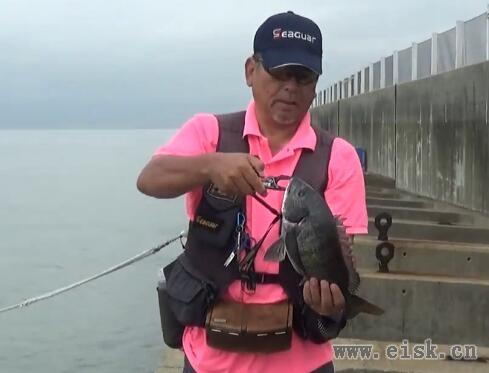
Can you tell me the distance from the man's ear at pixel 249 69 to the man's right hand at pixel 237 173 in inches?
17.3

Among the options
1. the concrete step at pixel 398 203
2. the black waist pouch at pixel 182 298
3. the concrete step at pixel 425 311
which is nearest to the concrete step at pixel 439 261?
the concrete step at pixel 425 311

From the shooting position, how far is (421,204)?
12508 mm

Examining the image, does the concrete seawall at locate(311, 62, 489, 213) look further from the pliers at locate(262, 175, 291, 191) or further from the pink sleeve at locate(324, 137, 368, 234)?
the pliers at locate(262, 175, 291, 191)

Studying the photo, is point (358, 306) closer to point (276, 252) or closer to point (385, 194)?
point (276, 252)

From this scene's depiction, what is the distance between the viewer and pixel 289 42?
8.83ft

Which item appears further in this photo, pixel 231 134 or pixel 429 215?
pixel 429 215

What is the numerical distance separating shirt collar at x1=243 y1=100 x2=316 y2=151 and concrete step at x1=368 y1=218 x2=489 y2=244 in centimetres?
600

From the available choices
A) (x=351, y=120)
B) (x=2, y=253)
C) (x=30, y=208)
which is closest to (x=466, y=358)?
(x=2, y=253)

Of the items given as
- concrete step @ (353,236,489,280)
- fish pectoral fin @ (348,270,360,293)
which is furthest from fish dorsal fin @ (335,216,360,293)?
concrete step @ (353,236,489,280)

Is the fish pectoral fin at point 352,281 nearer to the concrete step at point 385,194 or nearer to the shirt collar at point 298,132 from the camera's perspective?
the shirt collar at point 298,132

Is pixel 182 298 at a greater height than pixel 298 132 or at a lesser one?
lesser

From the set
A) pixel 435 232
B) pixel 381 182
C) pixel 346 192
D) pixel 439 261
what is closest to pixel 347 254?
pixel 346 192

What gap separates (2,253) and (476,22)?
1428cm

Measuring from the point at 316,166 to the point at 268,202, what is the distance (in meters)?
0.22
